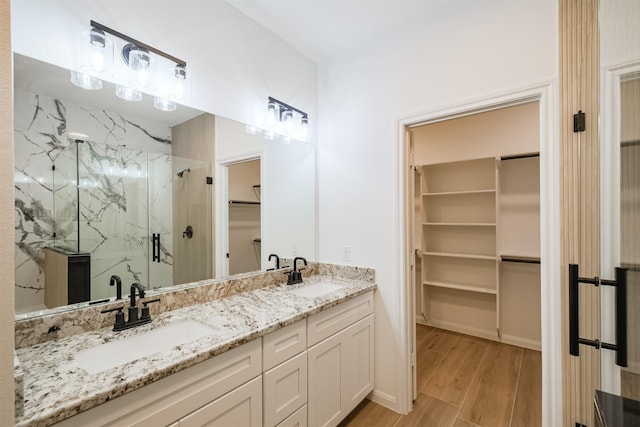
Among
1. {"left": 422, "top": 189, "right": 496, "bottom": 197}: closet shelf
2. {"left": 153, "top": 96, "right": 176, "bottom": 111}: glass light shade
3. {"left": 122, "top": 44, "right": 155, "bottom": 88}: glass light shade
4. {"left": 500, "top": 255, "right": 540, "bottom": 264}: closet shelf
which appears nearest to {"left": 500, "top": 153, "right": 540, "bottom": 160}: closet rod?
{"left": 422, "top": 189, "right": 496, "bottom": 197}: closet shelf

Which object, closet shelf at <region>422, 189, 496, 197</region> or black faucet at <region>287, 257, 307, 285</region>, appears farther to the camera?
closet shelf at <region>422, 189, 496, 197</region>

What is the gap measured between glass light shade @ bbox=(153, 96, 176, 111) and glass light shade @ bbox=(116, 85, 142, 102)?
76 mm

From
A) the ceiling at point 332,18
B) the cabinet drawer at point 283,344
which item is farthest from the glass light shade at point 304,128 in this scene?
the cabinet drawer at point 283,344

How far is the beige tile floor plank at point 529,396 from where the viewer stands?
1891 mm

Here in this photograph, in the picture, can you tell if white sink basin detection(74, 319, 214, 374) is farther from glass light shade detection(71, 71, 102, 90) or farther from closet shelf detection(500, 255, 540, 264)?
closet shelf detection(500, 255, 540, 264)

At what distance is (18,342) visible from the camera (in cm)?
104

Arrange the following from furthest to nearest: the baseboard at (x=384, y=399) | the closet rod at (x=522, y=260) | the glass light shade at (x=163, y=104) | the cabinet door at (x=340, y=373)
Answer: the closet rod at (x=522, y=260) → the baseboard at (x=384, y=399) → the cabinet door at (x=340, y=373) → the glass light shade at (x=163, y=104)

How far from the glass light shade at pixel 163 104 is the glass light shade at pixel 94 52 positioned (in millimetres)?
236

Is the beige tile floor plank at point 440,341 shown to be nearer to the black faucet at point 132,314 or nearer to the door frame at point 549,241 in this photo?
the door frame at point 549,241

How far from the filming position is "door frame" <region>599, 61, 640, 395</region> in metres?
1.08

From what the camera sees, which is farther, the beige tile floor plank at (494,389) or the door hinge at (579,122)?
the beige tile floor plank at (494,389)

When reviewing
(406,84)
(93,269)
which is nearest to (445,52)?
(406,84)

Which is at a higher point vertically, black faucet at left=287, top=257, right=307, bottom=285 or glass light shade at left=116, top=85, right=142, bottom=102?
glass light shade at left=116, top=85, right=142, bottom=102

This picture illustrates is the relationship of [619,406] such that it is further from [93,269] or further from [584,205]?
[93,269]
